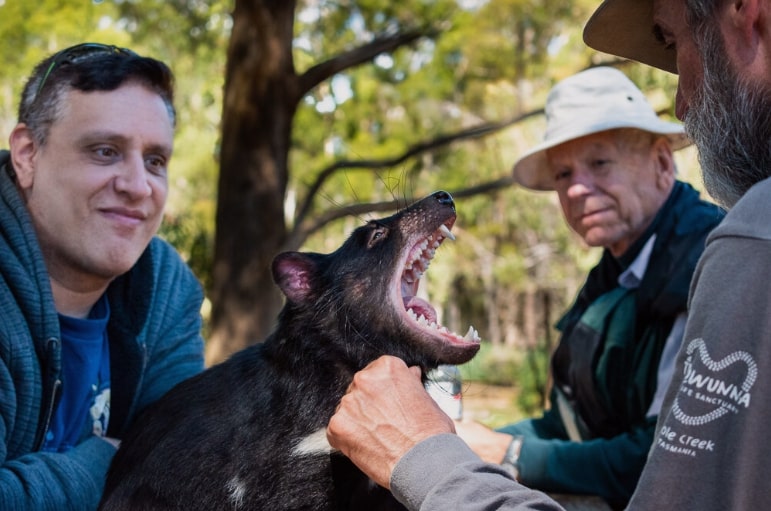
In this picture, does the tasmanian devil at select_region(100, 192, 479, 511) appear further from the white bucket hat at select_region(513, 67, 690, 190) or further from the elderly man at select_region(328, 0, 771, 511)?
the white bucket hat at select_region(513, 67, 690, 190)

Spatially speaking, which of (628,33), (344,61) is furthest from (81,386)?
(344,61)

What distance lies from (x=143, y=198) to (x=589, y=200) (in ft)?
6.42

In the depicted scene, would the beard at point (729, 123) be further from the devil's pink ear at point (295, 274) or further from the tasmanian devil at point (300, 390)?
the devil's pink ear at point (295, 274)

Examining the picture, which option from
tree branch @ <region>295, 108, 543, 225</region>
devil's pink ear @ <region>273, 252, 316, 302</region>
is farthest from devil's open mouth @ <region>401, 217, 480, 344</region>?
tree branch @ <region>295, 108, 543, 225</region>

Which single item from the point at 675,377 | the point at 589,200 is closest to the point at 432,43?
the point at 589,200

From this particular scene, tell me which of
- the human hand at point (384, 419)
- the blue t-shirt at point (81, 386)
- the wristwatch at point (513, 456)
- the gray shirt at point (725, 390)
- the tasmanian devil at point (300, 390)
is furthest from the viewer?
the wristwatch at point (513, 456)

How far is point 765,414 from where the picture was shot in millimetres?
1291

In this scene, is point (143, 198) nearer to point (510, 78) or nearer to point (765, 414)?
point (765, 414)

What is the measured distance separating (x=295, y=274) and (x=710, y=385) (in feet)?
5.59

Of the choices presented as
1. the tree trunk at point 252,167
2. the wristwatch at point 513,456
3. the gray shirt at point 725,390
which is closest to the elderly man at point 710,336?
the gray shirt at point 725,390

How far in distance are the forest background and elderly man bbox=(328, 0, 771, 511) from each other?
1.15 metres

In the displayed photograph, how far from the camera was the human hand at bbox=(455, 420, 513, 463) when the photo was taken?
133 inches

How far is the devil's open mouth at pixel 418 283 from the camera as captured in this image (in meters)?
2.54

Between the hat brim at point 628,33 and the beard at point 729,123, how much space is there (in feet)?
1.95
